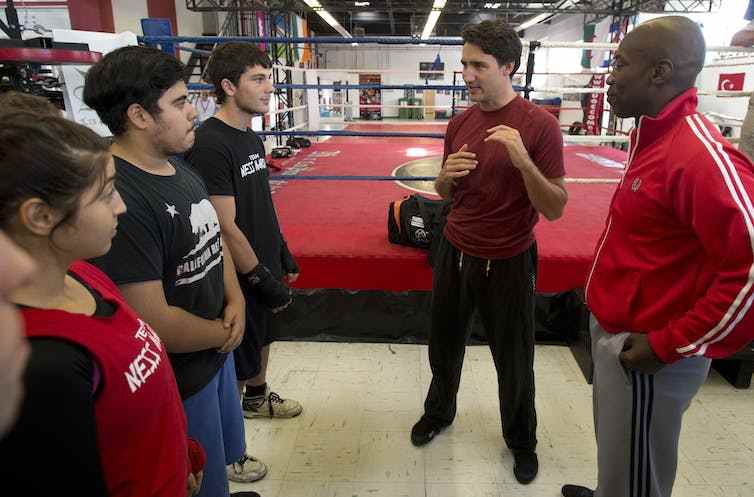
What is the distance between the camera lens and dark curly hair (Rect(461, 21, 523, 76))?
1.61 m

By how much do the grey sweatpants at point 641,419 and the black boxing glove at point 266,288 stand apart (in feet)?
3.45

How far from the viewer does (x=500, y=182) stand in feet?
5.40

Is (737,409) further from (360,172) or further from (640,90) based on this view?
(360,172)

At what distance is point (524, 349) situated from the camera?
70.0 inches

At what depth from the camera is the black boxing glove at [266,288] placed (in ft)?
5.50

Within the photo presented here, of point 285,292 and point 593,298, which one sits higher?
point 593,298

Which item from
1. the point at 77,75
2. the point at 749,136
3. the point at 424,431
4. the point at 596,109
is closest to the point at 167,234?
the point at 424,431

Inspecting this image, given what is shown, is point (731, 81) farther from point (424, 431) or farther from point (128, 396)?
point (128, 396)

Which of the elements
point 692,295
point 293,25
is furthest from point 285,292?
point 293,25

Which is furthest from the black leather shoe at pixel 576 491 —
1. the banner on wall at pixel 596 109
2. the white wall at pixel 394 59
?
the white wall at pixel 394 59

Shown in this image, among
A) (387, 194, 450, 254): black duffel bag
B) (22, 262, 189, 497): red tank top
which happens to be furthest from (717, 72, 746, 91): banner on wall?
(22, 262, 189, 497): red tank top

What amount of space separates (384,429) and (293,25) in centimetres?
1404

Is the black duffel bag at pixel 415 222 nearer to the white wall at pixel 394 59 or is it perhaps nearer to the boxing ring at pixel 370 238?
the boxing ring at pixel 370 238

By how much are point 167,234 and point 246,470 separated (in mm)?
1096
